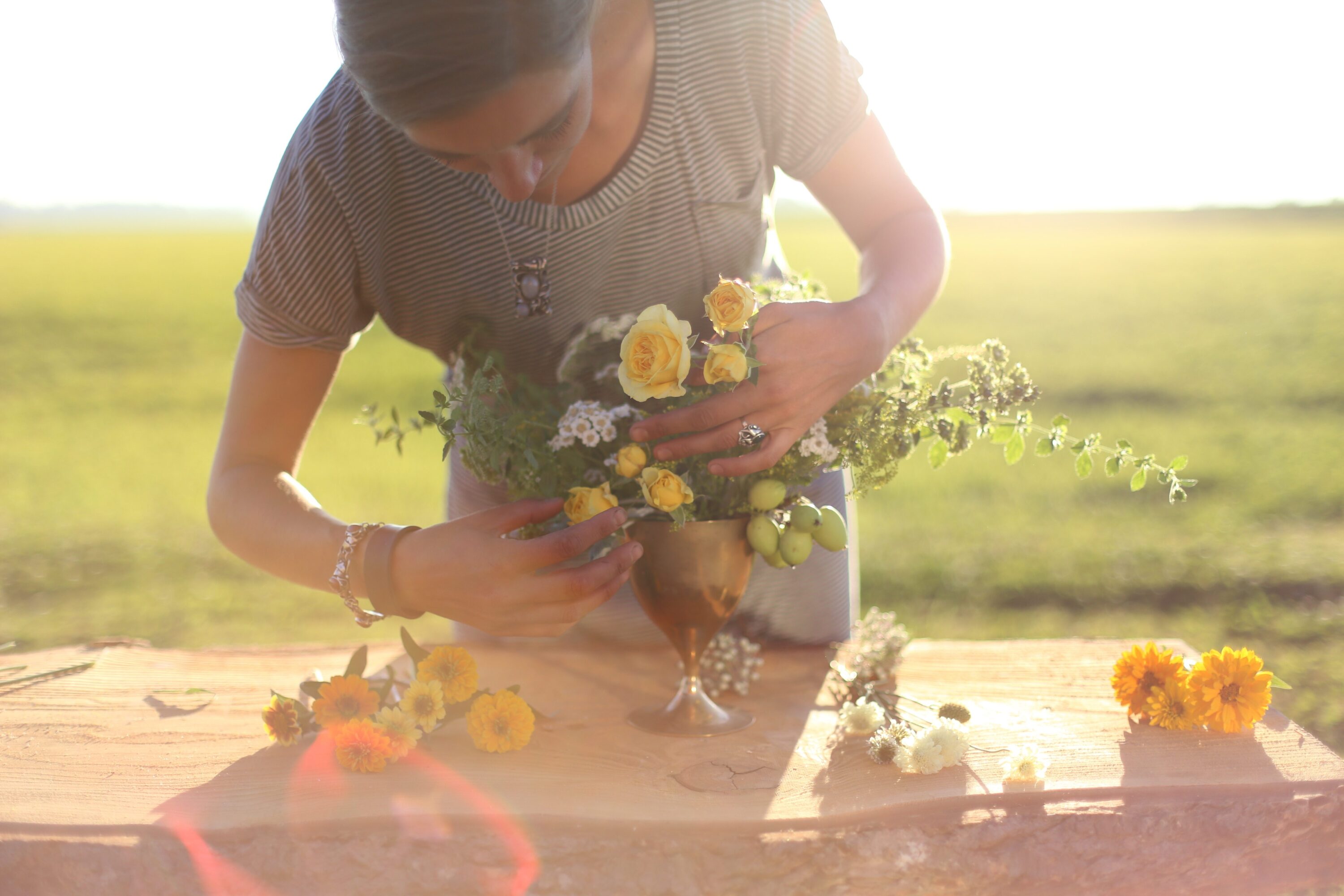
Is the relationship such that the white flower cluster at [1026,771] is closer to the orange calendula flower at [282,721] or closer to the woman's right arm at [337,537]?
the woman's right arm at [337,537]

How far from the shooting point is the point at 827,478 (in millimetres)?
2379

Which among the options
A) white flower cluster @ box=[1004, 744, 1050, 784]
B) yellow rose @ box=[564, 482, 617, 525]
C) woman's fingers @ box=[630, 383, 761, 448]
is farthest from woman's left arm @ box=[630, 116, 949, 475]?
white flower cluster @ box=[1004, 744, 1050, 784]

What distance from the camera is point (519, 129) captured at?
1394 millimetres

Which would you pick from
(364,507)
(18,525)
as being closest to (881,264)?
(364,507)

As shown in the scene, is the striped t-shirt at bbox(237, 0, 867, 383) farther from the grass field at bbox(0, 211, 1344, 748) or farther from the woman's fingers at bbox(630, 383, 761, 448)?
the woman's fingers at bbox(630, 383, 761, 448)

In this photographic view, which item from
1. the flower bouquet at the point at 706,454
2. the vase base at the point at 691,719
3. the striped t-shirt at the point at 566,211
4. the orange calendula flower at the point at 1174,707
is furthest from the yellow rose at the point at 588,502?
the orange calendula flower at the point at 1174,707

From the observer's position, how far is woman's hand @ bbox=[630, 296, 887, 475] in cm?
149

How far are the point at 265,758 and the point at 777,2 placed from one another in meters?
1.72

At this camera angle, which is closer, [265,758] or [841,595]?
[265,758]

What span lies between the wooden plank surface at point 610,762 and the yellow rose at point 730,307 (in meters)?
0.72

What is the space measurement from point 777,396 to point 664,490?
215 mm

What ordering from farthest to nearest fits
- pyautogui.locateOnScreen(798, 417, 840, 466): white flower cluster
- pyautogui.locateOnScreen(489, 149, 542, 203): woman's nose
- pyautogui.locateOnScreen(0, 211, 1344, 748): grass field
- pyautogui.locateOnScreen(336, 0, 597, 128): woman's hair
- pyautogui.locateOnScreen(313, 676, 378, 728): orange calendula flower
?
1. pyautogui.locateOnScreen(0, 211, 1344, 748): grass field
2. pyautogui.locateOnScreen(313, 676, 378, 728): orange calendula flower
3. pyautogui.locateOnScreen(798, 417, 840, 466): white flower cluster
4. pyautogui.locateOnScreen(489, 149, 542, 203): woman's nose
5. pyautogui.locateOnScreen(336, 0, 597, 128): woman's hair

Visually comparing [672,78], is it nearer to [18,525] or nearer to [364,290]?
[364,290]

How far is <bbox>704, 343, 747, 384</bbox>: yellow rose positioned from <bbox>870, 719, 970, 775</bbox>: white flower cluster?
654 millimetres
